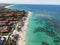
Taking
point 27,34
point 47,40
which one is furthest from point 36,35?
point 47,40

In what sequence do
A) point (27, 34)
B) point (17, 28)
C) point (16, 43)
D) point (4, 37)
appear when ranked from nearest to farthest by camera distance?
point (16, 43)
point (4, 37)
point (27, 34)
point (17, 28)

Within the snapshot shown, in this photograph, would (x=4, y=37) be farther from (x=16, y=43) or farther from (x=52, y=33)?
(x=52, y=33)

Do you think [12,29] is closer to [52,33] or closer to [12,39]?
[12,39]

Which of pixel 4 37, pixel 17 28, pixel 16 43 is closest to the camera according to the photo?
pixel 16 43

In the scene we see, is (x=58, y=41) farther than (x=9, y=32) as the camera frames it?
No

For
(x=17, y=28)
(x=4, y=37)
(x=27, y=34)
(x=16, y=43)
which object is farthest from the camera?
(x=17, y=28)

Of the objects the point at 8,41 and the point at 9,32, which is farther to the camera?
the point at 9,32

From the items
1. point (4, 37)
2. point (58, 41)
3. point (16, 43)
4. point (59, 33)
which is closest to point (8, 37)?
point (4, 37)

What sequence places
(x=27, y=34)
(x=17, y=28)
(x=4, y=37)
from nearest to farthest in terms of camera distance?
(x=4, y=37) → (x=27, y=34) → (x=17, y=28)
